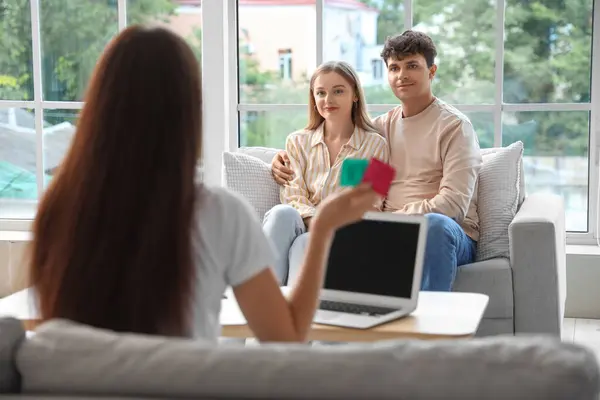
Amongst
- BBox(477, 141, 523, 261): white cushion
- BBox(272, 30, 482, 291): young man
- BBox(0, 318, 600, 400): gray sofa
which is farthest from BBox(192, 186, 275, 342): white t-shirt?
BBox(477, 141, 523, 261): white cushion

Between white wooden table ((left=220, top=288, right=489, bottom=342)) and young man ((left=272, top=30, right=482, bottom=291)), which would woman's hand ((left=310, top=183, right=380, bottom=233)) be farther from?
young man ((left=272, top=30, right=482, bottom=291))

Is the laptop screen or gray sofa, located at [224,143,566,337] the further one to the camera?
gray sofa, located at [224,143,566,337]

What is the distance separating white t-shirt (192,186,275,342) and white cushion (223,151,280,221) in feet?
7.42

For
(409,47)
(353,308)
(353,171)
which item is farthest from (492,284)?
(353,171)

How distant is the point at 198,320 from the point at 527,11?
3285mm

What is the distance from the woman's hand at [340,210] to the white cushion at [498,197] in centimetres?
195

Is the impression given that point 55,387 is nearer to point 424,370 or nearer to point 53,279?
point 53,279

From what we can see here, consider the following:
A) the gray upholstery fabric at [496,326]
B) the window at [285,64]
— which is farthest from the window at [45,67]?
the gray upholstery fabric at [496,326]

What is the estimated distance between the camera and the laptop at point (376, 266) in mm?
2344

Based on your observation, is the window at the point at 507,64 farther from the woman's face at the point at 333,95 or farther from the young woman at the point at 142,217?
the young woman at the point at 142,217

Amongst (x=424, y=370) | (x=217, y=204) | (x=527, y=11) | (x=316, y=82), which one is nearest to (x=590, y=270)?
(x=527, y=11)

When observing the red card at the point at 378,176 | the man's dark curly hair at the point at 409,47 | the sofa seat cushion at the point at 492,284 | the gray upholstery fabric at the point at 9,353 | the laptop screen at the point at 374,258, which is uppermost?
the man's dark curly hair at the point at 409,47

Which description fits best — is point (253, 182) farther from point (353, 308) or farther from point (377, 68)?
point (353, 308)

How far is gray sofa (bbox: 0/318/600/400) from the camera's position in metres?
Answer: 0.97
